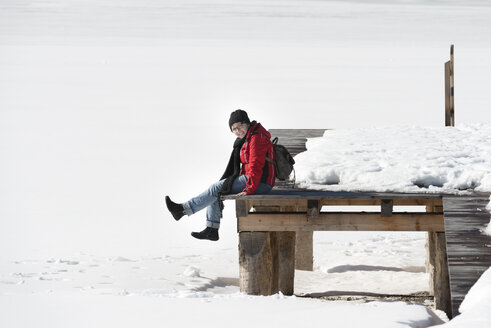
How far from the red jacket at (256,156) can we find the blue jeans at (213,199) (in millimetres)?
93

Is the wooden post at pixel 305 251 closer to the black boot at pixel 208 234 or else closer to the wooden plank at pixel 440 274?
the wooden plank at pixel 440 274

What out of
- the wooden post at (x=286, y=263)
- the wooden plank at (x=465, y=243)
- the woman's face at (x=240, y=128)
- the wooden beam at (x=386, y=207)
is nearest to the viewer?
the wooden plank at (x=465, y=243)

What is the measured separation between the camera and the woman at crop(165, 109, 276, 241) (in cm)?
940

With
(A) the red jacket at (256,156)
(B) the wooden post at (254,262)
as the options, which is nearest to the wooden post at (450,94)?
(B) the wooden post at (254,262)

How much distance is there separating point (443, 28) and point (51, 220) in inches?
1680

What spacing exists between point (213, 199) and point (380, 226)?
196 centimetres

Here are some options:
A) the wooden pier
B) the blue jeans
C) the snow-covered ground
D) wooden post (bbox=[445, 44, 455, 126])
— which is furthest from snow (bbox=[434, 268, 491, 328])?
wooden post (bbox=[445, 44, 455, 126])

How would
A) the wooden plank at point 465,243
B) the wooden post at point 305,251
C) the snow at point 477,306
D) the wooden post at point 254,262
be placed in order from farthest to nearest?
the wooden post at point 305,251
the wooden post at point 254,262
the wooden plank at point 465,243
the snow at point 477,306

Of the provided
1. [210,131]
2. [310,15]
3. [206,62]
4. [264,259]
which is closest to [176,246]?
[264,259]

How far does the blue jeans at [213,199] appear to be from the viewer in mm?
9664

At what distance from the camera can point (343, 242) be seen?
59.1ft

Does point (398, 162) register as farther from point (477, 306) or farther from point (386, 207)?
point (477, 306)

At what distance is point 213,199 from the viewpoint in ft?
31.9

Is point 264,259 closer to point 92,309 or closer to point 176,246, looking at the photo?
point 92,309
